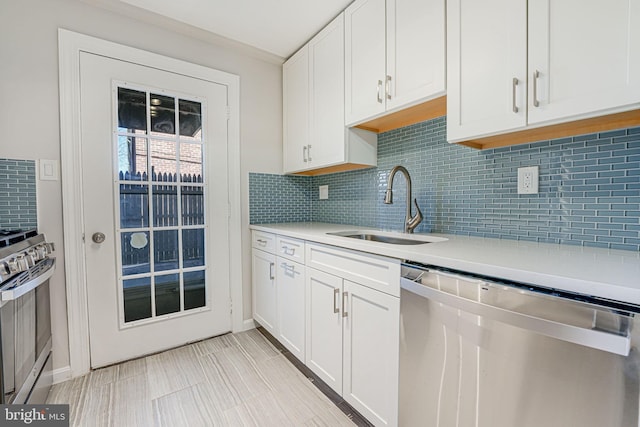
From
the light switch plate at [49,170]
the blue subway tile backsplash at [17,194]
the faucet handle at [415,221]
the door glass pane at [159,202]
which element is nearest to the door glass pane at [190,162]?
the door glass pane at [159,202]

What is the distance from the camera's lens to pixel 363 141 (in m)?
1.93

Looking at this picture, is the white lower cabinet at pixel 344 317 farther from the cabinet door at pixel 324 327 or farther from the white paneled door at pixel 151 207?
the white paneled door at pixel 151 207

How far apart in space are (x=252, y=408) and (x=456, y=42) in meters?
2.05

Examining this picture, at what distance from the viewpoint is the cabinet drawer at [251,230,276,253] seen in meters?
2.04

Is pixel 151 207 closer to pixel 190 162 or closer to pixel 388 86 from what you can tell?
pixel 190 162

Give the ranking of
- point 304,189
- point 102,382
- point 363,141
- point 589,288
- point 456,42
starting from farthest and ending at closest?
point 304,189
point 363,141
point 102,382
point 456,42
point 589,288

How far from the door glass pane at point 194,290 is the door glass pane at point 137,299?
244mm

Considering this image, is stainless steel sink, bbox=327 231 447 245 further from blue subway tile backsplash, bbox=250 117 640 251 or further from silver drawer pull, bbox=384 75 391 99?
silver drawer pull, bbox=384 75 391 99

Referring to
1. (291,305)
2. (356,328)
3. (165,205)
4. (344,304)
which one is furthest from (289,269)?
(165,205)

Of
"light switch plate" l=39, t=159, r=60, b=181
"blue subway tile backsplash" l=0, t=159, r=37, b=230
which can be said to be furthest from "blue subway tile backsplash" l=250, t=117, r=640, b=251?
"blue subway tile backsplash" l=0, t=159, r=37, b=230

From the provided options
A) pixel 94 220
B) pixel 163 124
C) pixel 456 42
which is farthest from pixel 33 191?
pixel 456 42

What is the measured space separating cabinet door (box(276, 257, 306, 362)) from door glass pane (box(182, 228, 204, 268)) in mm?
677

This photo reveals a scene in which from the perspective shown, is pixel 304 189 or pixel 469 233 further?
pixel 304 189

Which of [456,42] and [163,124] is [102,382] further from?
[456,42]
